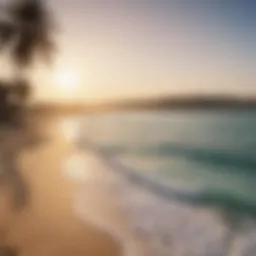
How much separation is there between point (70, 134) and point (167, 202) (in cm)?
28

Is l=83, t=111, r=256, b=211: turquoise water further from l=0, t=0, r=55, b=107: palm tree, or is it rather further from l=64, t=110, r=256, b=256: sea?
l=0, t=0, r=55, b=107: palm tree

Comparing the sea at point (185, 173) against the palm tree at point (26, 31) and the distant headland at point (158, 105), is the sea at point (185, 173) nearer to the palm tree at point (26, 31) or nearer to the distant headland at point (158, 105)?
the distant headland at point (158, 105)

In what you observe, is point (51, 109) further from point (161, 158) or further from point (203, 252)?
point (203, 252)

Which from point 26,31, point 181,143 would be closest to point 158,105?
point 181,143

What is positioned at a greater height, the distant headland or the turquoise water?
the distant headland

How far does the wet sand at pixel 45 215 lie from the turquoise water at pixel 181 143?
0.38 ft

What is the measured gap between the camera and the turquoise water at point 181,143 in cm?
103

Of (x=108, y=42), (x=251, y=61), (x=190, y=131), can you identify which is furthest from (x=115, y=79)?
(x=251, y=61)

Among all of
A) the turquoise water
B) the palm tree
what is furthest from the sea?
the palm tree

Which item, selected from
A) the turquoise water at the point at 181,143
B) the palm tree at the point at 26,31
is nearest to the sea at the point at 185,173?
the turquoise water at the point at 181,143

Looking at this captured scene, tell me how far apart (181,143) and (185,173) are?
7cm

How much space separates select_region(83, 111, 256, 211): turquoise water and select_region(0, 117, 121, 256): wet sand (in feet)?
0.38

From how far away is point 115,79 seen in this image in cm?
106

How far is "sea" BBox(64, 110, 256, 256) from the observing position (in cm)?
100
